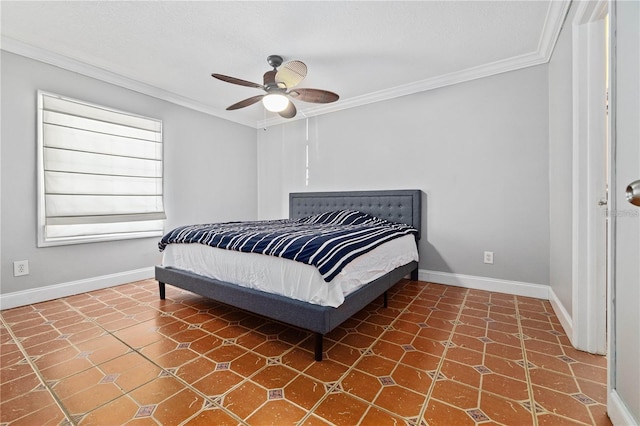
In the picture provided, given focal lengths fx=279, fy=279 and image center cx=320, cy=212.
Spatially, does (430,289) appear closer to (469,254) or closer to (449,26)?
(469,254)

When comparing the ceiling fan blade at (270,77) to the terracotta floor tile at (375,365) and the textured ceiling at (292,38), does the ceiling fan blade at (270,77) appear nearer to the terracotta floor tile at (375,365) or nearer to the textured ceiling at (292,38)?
the textured ceiling at (292,38)

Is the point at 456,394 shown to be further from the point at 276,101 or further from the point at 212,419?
the point at 276,101

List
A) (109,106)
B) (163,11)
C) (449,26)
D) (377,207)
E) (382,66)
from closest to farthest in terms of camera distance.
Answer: (163,11) < (449,26) < (382,66) < (109,106) < (377,207)

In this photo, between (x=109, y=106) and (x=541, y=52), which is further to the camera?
(x=109, y=106)

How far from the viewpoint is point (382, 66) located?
311cm

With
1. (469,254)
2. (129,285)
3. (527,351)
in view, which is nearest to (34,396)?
(129,285)

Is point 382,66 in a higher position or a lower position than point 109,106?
higher

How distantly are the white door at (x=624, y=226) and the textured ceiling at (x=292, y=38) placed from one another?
4.57 ft

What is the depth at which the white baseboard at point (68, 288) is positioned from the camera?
2.65m

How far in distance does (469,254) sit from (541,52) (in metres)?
2.16

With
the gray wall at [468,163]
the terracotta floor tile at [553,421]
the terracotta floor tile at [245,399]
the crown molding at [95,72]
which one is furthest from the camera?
the gray wall at [468,163]

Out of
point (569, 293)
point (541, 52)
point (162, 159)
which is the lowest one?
point (569, 293)

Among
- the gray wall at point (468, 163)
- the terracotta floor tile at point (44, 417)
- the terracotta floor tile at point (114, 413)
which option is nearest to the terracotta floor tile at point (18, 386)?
the terracotta floor tile at point (44, 417)

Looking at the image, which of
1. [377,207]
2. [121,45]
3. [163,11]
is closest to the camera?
[163,11]
